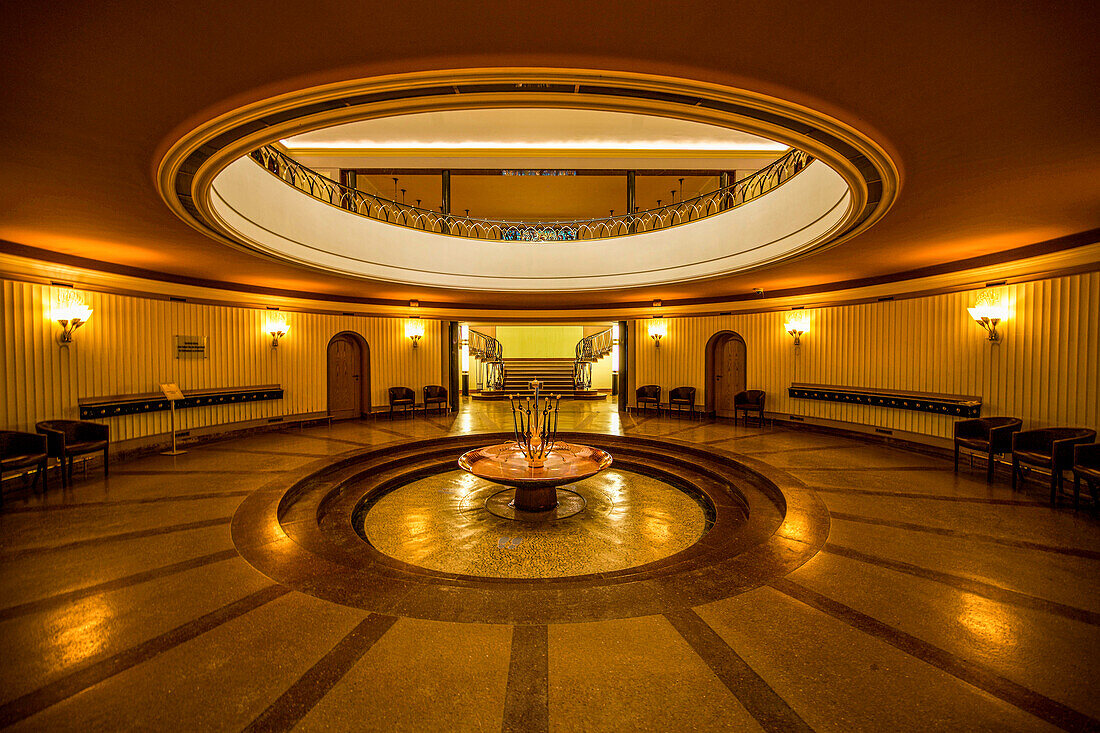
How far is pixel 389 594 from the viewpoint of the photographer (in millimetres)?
3316

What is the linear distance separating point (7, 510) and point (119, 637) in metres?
4.12

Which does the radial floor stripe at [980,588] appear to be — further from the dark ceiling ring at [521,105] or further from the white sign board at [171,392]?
Result: the white sign board at [171,392]

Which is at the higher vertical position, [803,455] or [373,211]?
[373,211]

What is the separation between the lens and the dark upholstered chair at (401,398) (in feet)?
38.8

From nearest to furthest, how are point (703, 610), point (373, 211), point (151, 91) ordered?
1. point (151, 91)
2. point (703, 610)
3. point (373, 211)

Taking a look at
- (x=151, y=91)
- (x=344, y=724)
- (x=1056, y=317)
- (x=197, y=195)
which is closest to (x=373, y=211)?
(x=197, y=195)

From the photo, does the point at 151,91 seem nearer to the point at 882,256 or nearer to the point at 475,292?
the point at 475,292

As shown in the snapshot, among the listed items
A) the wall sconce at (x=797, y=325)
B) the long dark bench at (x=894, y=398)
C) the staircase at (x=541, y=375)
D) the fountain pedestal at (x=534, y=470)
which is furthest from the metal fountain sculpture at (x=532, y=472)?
the staircase at (x=541, y=375)

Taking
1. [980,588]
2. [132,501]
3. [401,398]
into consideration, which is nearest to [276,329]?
[401,398]

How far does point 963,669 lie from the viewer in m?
2.45

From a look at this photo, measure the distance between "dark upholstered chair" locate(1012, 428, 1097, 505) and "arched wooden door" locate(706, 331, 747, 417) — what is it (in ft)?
20.4

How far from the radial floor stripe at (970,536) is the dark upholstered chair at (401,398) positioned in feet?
33.0

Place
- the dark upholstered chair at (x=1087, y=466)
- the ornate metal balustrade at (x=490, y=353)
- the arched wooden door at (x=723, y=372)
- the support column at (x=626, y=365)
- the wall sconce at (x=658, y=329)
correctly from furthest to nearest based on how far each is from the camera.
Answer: the ornate metal balustrade at (x=490, y=353), the support column at (x=626, y=365), the wall sconce at (x=658, y=329), the arched wooden door at (x=723, y=372), the dark upholstered chair at (x=1087, y=466)

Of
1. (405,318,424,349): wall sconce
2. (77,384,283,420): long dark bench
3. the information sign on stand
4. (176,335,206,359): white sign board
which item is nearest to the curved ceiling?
(77,384,283,420): long dark bench
